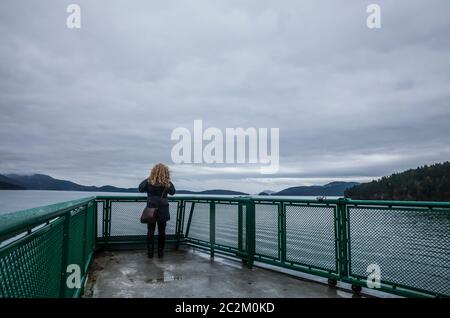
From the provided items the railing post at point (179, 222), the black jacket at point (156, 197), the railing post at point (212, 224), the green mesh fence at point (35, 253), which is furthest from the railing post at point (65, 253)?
the railing post at point (179, 222)

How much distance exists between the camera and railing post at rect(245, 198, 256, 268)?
703cm

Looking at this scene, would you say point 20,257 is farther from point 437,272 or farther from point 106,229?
point 106,229

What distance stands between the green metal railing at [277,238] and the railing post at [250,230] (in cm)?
2

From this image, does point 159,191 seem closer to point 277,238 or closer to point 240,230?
point 240,230

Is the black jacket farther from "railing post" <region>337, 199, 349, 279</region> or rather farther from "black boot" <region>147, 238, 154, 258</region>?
"railing post" <region>337, 199, 349, 279</region>

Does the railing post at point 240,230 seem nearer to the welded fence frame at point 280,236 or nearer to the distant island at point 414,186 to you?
the welded fence frame at point 280,236

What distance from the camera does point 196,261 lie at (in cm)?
747

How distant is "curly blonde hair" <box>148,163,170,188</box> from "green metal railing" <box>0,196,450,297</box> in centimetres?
129

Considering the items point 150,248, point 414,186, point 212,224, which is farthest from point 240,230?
point 414,186

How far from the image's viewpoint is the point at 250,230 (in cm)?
718

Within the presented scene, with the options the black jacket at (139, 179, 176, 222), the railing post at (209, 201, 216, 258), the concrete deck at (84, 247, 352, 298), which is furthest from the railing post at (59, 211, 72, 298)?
the railing post at (209, 201, 216, 258)

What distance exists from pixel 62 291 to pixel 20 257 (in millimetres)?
1586
